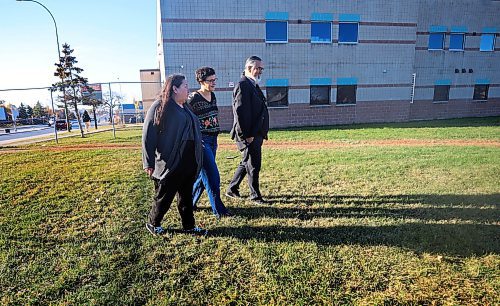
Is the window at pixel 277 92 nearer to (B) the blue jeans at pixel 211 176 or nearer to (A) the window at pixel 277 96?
(A) the window at pixel 277 96

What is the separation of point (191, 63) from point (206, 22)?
2.08 meters

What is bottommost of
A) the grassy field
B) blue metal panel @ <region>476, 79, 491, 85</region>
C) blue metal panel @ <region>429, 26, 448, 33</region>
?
the grassy field

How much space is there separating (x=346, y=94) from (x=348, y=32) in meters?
3.31

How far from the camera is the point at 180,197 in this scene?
11.7ft

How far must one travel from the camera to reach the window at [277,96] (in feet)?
54.5

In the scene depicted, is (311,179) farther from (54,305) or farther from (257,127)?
(54,305)

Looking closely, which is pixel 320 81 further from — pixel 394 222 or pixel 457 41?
pixel 394 222

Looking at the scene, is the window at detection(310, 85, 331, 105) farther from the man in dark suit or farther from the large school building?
the man in dark suit

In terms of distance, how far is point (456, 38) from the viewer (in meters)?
19.0

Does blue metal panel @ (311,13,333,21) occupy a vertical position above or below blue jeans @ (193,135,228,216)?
above

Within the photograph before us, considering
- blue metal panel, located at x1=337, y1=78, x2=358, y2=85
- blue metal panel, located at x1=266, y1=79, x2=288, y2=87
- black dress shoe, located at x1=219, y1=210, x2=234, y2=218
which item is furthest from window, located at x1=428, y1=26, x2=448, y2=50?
black dress shoe, located at x1=219, y1=210, x2=234, y2=218

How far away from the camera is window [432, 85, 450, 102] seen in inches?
762

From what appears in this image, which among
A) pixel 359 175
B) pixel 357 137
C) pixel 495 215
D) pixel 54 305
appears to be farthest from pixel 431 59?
pixel 54 305

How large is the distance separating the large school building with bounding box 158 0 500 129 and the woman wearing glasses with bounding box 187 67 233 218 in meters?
11.6
